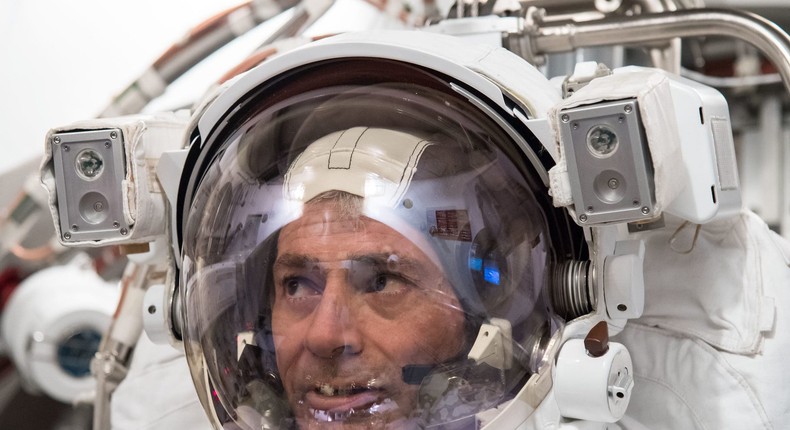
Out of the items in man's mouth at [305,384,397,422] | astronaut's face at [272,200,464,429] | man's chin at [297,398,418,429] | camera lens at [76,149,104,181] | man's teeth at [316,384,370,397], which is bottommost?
man's chin at [297,398,418,429]

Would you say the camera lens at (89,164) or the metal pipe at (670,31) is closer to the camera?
the camera lens at (89,164)

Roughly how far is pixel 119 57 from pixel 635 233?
1.37 meters

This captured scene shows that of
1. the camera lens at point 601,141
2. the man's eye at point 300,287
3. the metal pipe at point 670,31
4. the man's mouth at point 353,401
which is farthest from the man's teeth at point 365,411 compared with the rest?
the metal pipe at point 670,31

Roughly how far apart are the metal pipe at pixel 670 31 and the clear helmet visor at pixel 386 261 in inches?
13.0

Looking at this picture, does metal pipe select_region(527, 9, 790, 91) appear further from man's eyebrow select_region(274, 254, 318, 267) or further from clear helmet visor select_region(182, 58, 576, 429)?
man's eyebrow select_region(274, 254, 318, 267)

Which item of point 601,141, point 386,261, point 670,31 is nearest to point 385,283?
point 386,261

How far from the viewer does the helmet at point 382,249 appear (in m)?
0.79

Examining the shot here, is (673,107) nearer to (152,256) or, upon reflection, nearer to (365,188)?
(365,188)

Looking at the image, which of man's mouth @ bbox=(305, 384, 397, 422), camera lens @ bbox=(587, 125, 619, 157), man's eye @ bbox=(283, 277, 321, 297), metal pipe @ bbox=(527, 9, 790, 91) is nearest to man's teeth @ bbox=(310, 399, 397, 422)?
man's mouth @ bbox=(305, 384, 397, 422)

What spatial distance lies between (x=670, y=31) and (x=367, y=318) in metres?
0.52

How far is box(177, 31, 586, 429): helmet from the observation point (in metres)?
0.79

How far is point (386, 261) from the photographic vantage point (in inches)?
31.0

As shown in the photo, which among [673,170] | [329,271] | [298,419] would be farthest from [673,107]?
[298,419]

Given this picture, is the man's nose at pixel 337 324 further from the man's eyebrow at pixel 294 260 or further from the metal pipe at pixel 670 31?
the metal pipe at pixel 670 31
